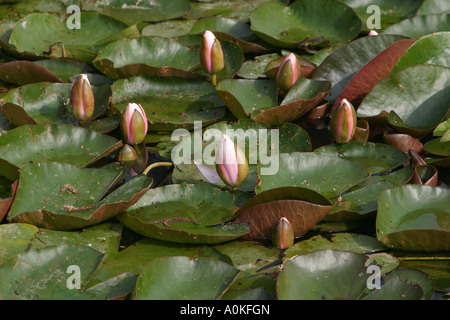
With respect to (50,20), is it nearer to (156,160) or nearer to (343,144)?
(156,160)

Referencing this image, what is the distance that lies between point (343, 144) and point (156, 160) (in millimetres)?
976

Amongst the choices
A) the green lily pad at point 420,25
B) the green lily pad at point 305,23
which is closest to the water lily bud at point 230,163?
the green lily pad at point 305,23

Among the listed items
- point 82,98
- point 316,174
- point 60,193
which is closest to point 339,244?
point 316,174

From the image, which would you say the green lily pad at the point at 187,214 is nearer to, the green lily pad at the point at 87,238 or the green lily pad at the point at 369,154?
the green lily pad at the point at 87,238

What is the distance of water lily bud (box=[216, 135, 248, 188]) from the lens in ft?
8.29

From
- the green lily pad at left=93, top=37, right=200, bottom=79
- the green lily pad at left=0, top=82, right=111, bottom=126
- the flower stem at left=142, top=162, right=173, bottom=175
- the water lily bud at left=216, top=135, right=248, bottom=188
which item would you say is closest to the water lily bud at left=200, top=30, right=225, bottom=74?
the green lily pad at left=93, top=37, right=200, bottom=79

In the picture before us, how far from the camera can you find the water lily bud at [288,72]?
128 inches

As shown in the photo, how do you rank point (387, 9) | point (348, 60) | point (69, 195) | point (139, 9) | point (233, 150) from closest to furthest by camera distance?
point (233, 150) < point (69, 195) < point (348, 60) < point (387, 9) < point (139, 9)

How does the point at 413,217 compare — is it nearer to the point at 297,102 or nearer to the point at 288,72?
the point at 297,102

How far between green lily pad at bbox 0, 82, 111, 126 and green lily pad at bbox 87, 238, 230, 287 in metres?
1.04

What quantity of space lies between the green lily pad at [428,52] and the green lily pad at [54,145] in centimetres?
164

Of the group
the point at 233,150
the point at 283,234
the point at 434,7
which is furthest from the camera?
the point at 434,7

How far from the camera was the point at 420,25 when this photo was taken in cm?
379

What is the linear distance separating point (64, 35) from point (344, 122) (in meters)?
2.19
